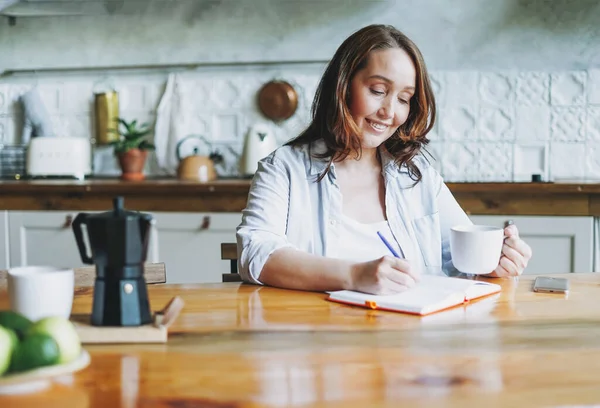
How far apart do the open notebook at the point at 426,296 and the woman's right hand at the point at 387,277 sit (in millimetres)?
13

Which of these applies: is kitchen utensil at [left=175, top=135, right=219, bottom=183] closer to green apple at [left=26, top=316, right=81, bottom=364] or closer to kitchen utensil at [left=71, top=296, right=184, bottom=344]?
kitchen utensil at [left=71, top=296, right=184, bottom=344]

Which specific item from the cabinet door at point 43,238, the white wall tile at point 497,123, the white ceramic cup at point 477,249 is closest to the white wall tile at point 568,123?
the white wall tile at point 497,123

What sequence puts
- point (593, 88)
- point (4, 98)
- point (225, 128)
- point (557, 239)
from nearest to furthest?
point (557, 239)
point (593, 88)
point (225, 128)
point (4, 98)

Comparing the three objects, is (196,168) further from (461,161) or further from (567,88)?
(567,88)

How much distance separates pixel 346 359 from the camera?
94 cm

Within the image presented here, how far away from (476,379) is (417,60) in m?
0.95

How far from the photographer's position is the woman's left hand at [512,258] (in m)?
1.48

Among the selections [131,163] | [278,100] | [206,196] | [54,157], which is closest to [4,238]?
[54,157]

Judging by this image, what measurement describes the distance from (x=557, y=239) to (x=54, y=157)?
220 centimetres

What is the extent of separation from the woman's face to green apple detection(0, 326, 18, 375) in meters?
1.03

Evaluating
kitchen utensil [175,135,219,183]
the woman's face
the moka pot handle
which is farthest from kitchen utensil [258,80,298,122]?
the moka pot handle

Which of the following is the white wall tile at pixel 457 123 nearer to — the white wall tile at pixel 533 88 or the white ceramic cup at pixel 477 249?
the white wall tile at pixel 533 88

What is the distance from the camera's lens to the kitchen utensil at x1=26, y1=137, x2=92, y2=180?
3316mm

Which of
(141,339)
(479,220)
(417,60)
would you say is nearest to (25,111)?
(479,220)
